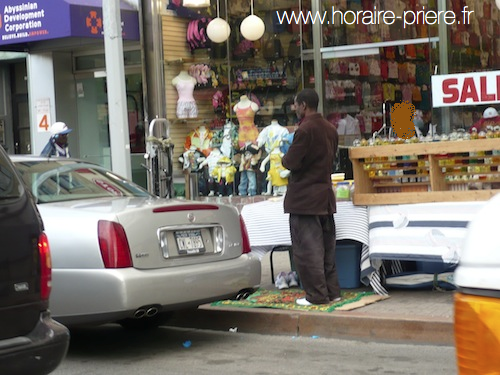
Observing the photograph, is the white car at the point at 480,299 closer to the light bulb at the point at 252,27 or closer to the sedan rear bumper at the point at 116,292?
the sedan rear bumper at the point at 116,292

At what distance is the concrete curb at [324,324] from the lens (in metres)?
7.63

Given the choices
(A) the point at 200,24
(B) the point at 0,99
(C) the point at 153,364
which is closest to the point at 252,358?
(C) the point at 153,364

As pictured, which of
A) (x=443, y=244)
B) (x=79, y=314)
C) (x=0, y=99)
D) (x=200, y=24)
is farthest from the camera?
(x=0, y=99)

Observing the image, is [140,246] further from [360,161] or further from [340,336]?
[360,161]

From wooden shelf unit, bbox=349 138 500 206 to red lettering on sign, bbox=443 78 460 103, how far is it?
2.68 m

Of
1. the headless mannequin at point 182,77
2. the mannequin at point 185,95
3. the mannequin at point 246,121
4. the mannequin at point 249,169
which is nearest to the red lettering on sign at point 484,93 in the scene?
the mannequin at point 249,169

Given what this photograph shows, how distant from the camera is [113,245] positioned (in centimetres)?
695

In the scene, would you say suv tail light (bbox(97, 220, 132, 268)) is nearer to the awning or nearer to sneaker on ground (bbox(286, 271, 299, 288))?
sneaker on ground (bbox(286, 271, 299, 288))

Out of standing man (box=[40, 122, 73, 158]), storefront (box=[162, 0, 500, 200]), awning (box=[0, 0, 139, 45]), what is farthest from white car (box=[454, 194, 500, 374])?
awning (box=[0, 0, 139, 45])

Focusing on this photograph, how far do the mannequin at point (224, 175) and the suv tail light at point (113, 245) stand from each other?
9.69m

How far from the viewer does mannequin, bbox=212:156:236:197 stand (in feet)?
54.7

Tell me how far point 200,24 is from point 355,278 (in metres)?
9.04

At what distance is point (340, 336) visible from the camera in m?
8.03

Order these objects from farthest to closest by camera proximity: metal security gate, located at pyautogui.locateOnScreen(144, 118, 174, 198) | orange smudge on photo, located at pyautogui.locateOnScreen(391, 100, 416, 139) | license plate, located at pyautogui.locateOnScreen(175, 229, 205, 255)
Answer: metal security gate, located at pyautogui.locateOnScreen(144, 118, 174, 198) < orange smudge on photo, located at pyautogui.locateOnScreen(391, 100, 416, 139) < license plate, located at pyautogui.locateOnScreen(175, 229, 205, 255)
